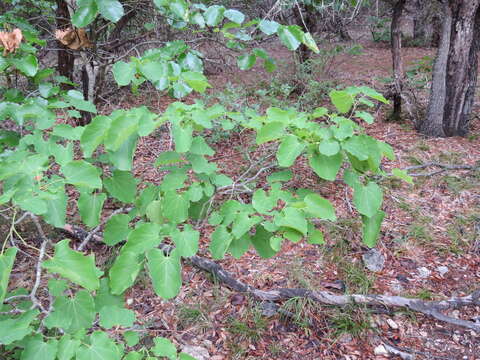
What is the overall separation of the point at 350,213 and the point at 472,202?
92cm

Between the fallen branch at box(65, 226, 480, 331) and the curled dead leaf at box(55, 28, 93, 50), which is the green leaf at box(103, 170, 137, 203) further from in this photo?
the curled dead leaf at box(55, 28, 93, 50)

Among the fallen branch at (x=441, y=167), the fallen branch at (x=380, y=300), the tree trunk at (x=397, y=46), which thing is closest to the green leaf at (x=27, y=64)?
the fallen branch at (x=380, y=300)

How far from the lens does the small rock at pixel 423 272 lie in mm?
2127

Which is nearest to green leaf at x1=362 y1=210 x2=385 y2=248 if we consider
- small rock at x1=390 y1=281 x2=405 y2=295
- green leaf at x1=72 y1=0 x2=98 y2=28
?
small rock at x1=390 y1=281 x2=405 y2=295

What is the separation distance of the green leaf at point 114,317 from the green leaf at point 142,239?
192 mm

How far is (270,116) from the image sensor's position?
121cm

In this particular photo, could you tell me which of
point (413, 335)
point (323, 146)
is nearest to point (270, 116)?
point (323, 146)

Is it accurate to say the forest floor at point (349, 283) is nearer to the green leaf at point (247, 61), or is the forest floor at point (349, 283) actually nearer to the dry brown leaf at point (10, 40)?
the green leaf at point (247, 61)

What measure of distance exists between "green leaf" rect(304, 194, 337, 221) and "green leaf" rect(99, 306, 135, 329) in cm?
59

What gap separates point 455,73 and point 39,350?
3663mm

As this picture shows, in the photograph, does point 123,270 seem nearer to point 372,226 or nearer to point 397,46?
point 372,226

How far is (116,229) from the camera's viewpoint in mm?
1196

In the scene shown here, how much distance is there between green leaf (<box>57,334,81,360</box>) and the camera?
869 mm

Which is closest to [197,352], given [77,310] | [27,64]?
[77,310]
